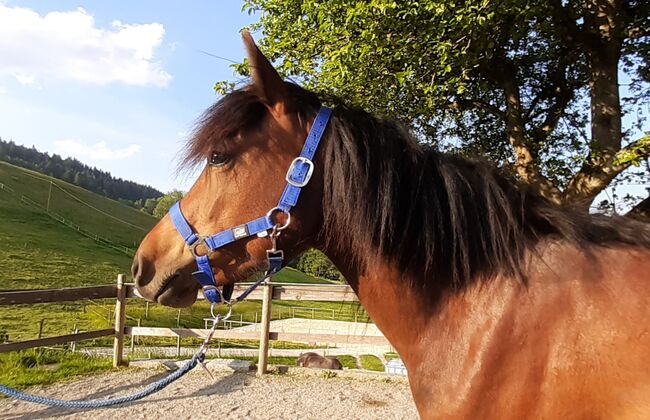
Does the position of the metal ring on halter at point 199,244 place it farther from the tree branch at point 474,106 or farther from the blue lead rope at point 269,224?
the tree branch at point 474,106

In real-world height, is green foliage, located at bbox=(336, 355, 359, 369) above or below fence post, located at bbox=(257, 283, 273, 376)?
below

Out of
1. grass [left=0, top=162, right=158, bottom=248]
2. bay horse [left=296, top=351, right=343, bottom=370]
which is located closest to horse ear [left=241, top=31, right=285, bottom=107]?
bay horse [left=296, top=351, right=343, bottom=370]

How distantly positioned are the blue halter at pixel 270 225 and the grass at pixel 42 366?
7.01m

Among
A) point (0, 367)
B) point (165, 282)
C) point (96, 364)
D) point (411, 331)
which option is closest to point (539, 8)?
point (411, 331)

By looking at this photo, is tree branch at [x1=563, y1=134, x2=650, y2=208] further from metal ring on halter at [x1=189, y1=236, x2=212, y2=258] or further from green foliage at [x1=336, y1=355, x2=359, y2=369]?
green foliage at [x1=336, y1=355, x2=359, y2=369]

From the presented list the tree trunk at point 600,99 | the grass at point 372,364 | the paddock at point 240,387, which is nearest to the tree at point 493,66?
the tree trunk at point 600,99

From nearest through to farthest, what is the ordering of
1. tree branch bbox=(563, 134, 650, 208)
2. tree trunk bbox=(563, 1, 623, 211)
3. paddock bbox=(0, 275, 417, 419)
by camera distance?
tree branch bbox=(563, 134, 650, 208), tree trunk bbox=(563, 1, 623, 211), paddock bbox=(0, 275, 417, 419)

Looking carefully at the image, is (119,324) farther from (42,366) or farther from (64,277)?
(64,277)

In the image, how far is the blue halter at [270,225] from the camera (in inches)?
65.9

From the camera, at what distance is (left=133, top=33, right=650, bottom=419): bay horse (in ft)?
4.61

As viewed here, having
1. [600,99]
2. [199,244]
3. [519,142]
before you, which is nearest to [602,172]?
[600,99]

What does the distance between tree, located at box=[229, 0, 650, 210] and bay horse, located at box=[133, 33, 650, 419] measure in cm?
252

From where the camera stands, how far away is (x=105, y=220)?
6350 cm

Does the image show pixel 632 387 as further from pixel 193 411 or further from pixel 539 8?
pixel 193 411
